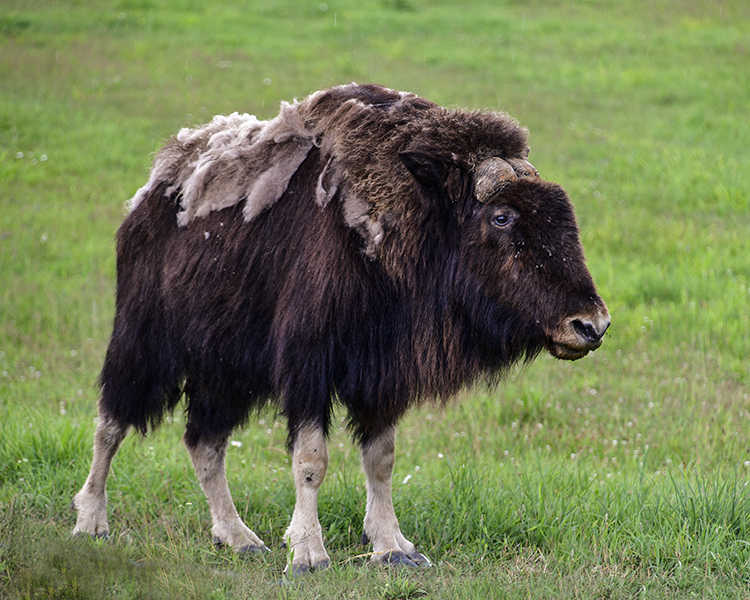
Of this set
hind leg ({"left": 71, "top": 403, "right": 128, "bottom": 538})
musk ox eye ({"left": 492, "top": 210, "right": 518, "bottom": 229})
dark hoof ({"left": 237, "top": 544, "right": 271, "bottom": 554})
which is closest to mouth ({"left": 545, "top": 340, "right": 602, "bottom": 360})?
musk ox eye ({"left": 492, "top": 210, "right": 518, "bottom": 229})

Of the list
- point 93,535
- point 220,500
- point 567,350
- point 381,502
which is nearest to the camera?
point 567,350

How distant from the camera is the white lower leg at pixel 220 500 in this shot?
4625 millimetres

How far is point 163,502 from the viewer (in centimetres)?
521

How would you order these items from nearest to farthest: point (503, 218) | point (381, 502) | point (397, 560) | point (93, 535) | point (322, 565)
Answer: point (503, 218), point (322, 565), point (397, 560), point (381, 502), point (93, 535)

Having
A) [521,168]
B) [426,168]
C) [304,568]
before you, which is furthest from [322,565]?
[521,168]

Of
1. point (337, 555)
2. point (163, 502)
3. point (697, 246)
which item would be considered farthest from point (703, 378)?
point (163, 502)

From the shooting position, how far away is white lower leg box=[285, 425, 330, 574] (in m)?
4.19

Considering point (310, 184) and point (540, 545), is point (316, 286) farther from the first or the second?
point (540, 545)

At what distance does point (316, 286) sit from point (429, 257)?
0.56 m

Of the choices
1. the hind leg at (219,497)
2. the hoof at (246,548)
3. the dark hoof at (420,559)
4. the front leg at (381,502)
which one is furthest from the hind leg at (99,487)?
the dark hoof at (420,559)

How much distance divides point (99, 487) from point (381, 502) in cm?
158

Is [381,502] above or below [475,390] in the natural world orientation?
below

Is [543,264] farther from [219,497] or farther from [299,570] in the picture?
[219,497]

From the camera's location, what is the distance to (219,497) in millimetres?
4824
